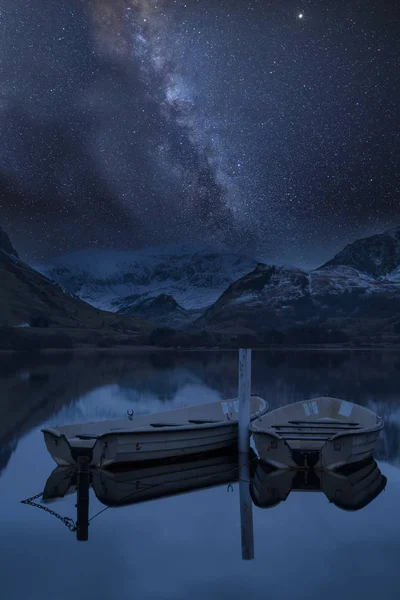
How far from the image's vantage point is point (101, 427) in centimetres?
2484

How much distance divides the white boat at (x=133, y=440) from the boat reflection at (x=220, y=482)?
596mm

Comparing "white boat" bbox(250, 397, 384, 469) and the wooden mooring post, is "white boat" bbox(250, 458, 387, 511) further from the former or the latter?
"white boat" bbox(250, 397, 384, 469)

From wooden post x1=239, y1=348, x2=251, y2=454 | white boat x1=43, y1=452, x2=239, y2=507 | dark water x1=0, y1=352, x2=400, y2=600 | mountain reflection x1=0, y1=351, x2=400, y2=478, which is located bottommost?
dark water x1=0, y1=352, x2=400, y2=600

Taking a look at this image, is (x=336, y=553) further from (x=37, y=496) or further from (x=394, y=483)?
(x=37, y=496)

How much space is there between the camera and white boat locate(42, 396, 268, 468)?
21.7m

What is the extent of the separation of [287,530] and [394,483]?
7206 millimetres

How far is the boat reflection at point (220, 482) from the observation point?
19.2 metres

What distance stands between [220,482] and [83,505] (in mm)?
6460

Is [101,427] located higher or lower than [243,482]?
higher

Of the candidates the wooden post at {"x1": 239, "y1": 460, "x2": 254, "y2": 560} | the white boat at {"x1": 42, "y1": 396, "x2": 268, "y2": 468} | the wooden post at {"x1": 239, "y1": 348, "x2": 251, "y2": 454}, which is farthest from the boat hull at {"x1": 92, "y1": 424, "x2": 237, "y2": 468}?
the wooden post at {"x1": 239, "y1": 460, "x2": 254, "y2": 560}

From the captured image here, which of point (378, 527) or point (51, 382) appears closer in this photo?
point (378, 527)

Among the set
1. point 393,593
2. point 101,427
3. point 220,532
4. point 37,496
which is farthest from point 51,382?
point 393,593

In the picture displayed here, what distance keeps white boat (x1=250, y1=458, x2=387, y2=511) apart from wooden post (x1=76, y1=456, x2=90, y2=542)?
5481mm

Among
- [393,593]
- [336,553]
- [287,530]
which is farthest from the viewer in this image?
[287,530]
